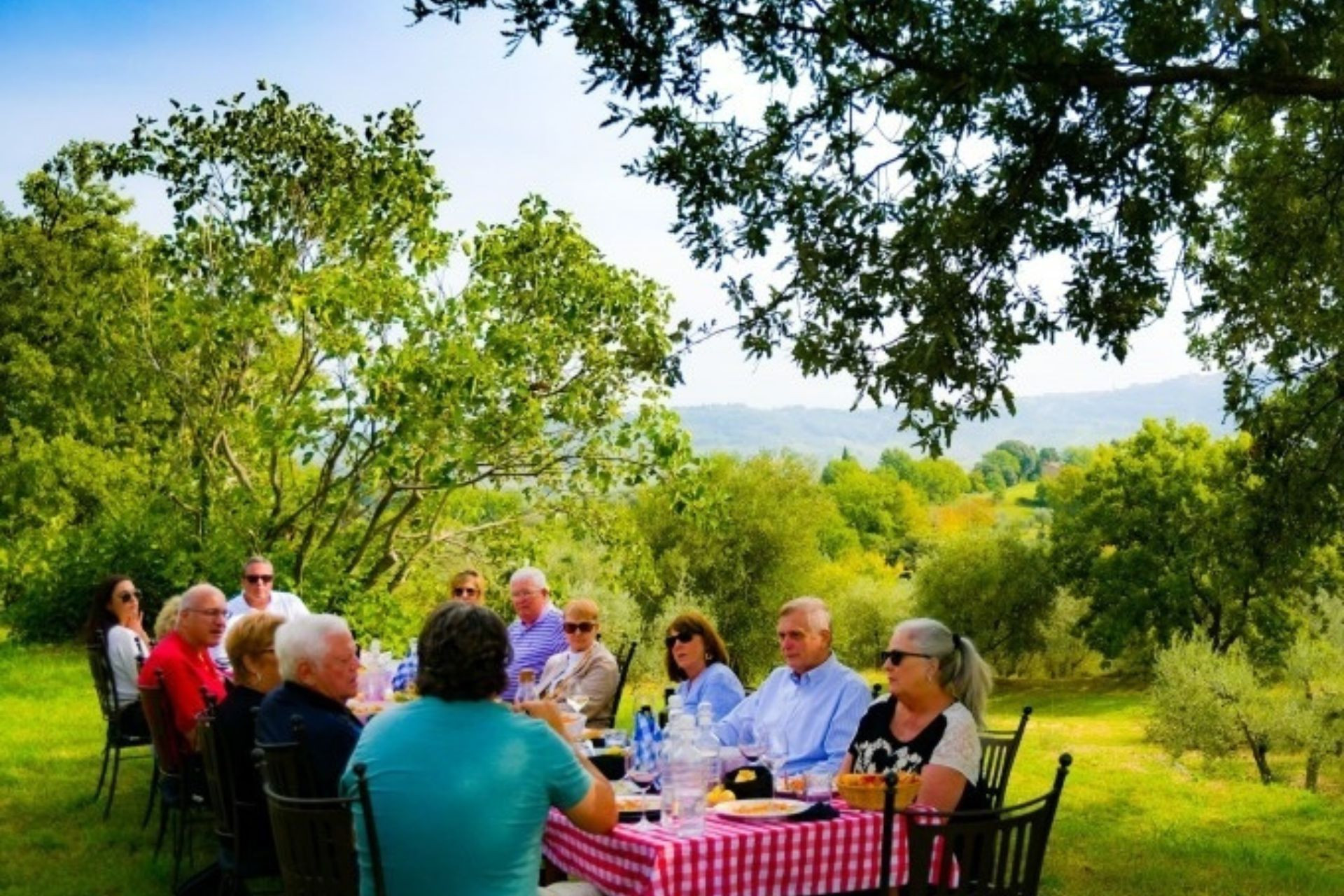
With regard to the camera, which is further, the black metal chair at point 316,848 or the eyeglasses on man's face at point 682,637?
the eyeglasses on man's face at point 682,637

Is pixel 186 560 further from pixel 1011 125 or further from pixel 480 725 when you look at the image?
pixel 480 725

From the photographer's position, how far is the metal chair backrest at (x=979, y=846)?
3.81m

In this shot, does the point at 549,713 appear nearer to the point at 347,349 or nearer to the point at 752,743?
the point at 752,743

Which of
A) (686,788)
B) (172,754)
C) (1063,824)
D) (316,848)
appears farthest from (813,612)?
(1063,824)

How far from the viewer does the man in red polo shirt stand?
6656 mm

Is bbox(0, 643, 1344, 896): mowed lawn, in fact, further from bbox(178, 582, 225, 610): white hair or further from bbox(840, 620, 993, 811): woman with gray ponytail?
bbox(840, 620, 993, 811): woman with gray ponytail

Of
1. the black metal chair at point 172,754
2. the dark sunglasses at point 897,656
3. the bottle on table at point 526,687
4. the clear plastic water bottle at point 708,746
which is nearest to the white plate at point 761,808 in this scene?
the clear plastic water bottle at point 708,746

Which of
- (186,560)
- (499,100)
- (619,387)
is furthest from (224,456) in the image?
(499,100)

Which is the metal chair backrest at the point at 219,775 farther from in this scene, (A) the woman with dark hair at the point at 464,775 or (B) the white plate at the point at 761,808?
(A) the woman with dark hair at the point at 464,775

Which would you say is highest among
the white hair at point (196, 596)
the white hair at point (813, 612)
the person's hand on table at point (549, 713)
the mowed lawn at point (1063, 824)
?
the white hair at point (196, 596)

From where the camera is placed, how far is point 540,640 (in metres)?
8.91

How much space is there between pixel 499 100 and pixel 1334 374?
585cm

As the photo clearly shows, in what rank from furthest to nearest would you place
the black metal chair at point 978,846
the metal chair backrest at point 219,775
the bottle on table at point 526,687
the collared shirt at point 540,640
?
the collared shirt at point 540,640 < the bottle on table at point 526,687 < the metal chair backrest at point 219,775 < the black metal chair at point 978,846

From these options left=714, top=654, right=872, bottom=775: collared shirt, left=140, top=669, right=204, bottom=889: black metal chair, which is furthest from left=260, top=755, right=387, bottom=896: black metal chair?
left=140, top=669, right=204, bottom=889: black metal chair
